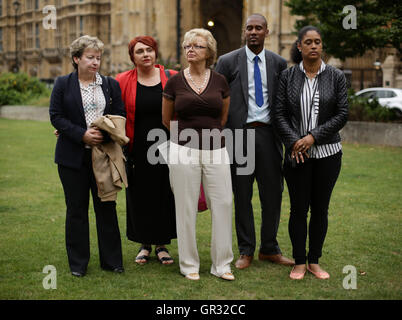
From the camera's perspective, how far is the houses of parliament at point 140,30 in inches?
1130

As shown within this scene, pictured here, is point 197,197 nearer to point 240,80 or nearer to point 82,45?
point 240,80

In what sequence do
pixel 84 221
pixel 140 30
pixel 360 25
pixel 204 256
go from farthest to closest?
pixel 140 30 → pixel 360 25 → pixel 204 256 → pixel 84 221

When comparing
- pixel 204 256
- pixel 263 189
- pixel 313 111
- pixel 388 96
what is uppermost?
pixel 388 96

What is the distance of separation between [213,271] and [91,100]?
6.75 ft

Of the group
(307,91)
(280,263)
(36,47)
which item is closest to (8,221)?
(280,263)

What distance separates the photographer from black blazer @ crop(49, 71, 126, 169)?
526 centimetres

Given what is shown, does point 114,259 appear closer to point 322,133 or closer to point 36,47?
point 322,133

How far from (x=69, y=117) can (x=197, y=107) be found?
1276mm

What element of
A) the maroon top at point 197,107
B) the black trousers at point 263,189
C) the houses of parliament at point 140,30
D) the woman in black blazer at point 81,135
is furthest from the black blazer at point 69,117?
the houses of parliament at point 140,30

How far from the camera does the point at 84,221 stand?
5480 mm

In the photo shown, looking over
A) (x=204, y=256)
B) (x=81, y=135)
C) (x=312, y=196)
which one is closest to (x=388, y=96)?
(x=204, y=256)

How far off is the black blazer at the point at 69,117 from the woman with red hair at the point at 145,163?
40 cm

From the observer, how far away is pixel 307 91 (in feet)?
17.2

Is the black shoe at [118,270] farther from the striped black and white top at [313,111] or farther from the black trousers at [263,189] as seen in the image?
the striped black and white top at [313,111]
